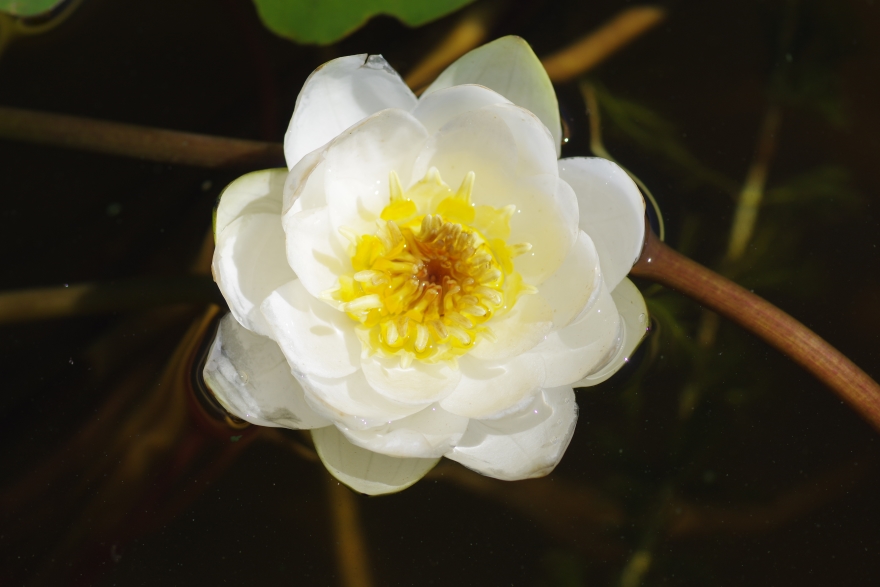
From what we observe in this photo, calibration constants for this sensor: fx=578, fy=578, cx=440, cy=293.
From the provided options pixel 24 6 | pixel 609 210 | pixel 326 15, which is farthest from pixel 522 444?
pixel 24 6

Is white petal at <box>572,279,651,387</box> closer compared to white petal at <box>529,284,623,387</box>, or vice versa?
white petal at <box>529,284,623,387</box>

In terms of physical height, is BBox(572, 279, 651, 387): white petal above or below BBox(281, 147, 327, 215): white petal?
below

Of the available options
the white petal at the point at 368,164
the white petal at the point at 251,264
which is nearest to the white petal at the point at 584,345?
the white petal at the point at 368,164

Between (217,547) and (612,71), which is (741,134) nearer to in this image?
(612,71)

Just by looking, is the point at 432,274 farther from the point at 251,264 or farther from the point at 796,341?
the point at 796,341

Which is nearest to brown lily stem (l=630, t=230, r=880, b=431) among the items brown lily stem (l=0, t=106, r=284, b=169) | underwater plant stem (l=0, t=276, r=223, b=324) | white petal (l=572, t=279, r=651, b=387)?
white petal (l=572, t=279, r=651, b=387)

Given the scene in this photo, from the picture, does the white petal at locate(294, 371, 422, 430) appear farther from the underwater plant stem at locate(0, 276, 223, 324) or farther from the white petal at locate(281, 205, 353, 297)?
the underwater plant stem at locate(0, 276, 223, 324)
